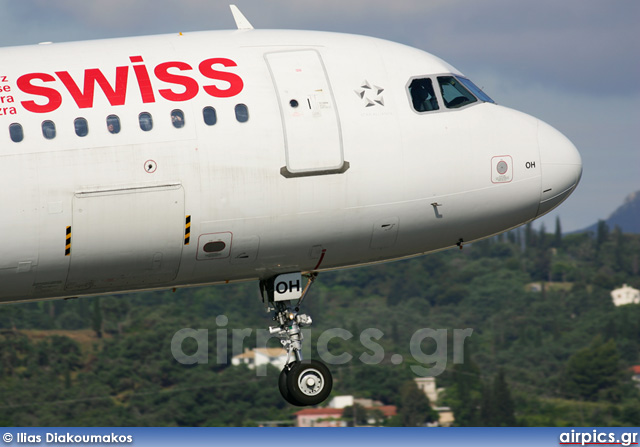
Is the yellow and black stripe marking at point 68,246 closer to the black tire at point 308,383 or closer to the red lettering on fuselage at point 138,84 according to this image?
the red lettering on fuselage at point 138,84

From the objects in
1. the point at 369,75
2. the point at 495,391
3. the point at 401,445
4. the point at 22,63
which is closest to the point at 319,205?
the point at 369,75

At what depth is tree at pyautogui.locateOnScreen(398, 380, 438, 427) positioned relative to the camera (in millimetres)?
152750

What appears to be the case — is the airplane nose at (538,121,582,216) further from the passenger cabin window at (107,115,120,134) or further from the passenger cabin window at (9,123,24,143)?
the passenger cabin window at (9,123,24,143)

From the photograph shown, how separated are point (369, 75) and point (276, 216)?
169 inches

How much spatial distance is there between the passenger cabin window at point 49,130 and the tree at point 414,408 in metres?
131

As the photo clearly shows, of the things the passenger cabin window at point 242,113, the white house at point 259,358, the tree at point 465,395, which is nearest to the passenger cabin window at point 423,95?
the passenger cabin window at point 242,113

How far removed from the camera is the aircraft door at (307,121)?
2547cm

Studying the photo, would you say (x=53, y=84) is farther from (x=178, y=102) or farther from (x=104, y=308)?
(x=104, y=308)

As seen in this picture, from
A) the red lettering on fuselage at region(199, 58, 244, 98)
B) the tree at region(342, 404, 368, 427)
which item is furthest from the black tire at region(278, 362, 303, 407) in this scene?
the tree at region(342, 404, 368, 427)

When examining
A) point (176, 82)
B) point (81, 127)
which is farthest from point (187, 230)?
point (176, 82)

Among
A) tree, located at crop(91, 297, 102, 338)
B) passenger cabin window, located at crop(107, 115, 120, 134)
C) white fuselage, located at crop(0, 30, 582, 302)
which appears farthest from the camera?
tree, located at crop(91, 297, 102, 338)

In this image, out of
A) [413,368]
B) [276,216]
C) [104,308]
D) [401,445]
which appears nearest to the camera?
[276,216]

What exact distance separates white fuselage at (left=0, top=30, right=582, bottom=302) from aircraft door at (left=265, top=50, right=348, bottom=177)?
4 cm

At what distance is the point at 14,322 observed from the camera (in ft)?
646
